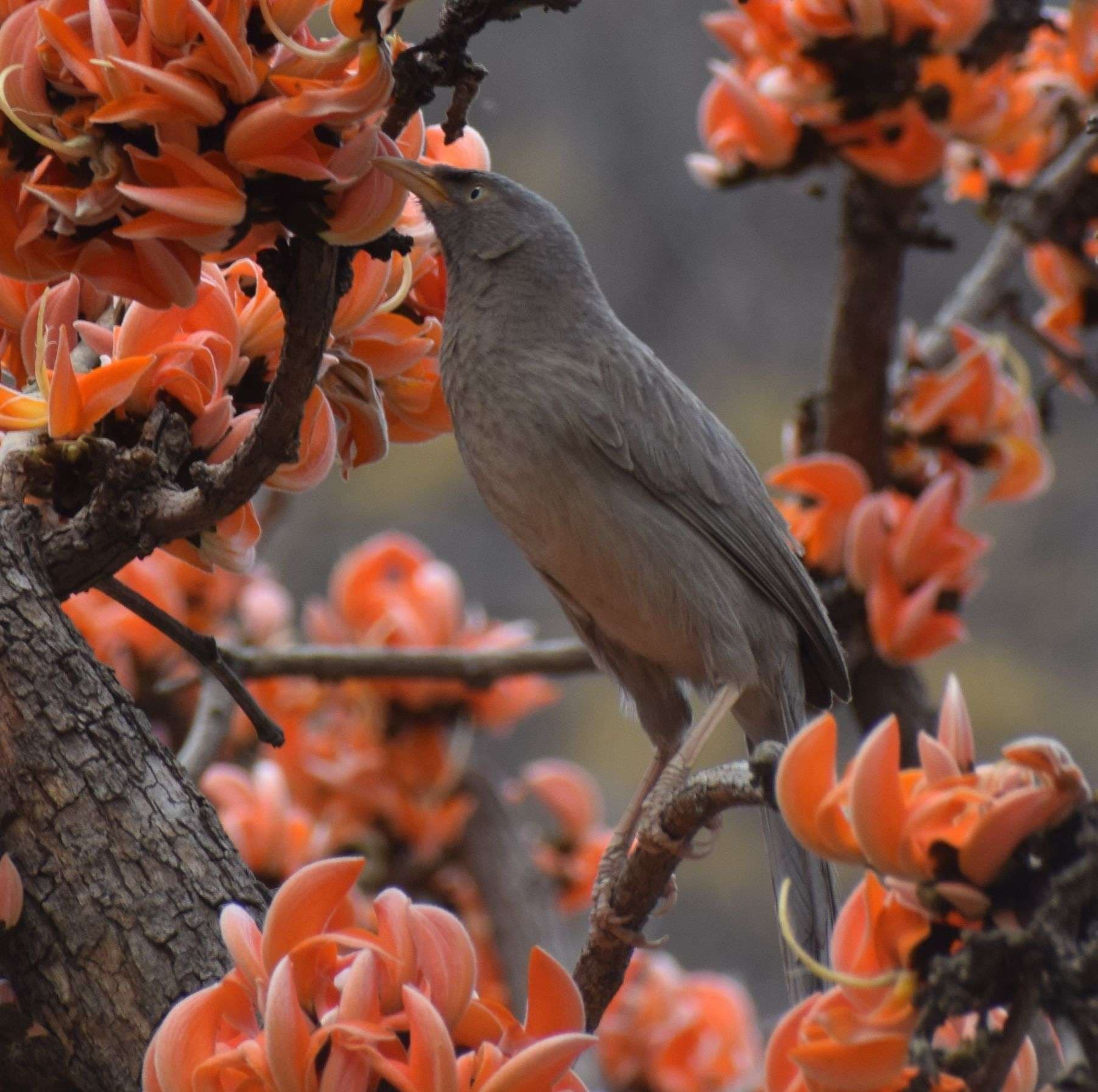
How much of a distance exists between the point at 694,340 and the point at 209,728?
27.0ft

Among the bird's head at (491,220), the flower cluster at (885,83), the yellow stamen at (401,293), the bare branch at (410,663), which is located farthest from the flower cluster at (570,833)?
the yellow stamen at (401,293)

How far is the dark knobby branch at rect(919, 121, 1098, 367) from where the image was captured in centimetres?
338

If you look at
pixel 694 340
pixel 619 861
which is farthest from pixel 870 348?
pixel 694 340

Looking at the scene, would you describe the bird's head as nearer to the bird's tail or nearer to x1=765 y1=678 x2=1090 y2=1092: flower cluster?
the bird's tail

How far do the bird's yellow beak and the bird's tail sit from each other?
3.15 feet

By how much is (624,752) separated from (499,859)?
21.9 feet

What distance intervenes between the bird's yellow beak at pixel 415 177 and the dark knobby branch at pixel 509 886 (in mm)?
1497

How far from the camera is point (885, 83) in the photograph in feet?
9.80

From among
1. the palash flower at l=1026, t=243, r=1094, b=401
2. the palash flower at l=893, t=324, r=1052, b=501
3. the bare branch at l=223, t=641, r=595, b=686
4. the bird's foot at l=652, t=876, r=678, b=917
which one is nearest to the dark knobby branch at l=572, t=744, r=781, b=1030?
the bird's foot at l=652, t=876, r=678, b=917

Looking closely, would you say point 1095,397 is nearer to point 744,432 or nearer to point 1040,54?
point 1040,54

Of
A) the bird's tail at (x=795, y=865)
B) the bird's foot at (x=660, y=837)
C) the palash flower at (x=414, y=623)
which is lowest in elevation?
the bird's foot at (x=660, y=837)

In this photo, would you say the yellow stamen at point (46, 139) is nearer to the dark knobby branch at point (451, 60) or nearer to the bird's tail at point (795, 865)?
the dark knobby branch at point (451, 60)

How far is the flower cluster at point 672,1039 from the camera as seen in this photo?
324 cm

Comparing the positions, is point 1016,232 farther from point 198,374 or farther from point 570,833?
point 198,374
